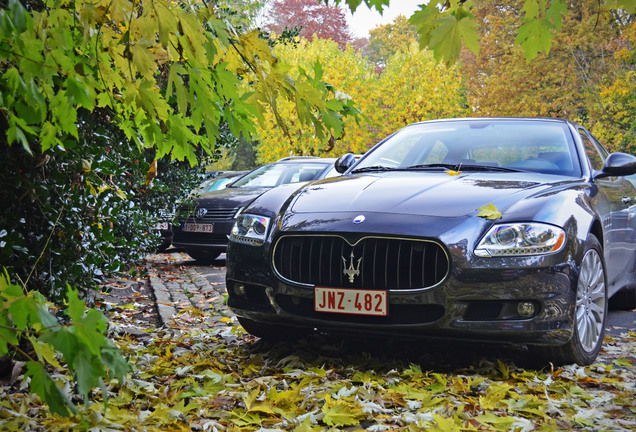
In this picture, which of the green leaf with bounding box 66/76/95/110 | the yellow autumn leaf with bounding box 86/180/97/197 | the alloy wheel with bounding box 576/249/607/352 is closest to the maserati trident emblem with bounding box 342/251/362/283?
the alloy wheel with bounding box 576/249/607/352

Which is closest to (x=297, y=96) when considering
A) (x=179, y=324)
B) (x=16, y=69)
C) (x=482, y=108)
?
(x=16, y=69)

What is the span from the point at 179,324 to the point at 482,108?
30.2 meters

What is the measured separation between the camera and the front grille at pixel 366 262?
14.1 feet

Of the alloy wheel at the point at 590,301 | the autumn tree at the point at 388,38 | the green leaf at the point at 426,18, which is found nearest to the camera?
the green leaf at the point at 426,18

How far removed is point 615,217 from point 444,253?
2.22 m

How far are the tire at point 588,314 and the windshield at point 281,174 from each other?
264 inches

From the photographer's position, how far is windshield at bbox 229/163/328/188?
11.6 m

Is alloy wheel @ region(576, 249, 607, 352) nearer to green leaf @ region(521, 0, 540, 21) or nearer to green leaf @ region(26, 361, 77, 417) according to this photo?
green leaf @ region(521, 0, 540, 21)

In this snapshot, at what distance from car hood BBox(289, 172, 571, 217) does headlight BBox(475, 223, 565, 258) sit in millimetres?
186

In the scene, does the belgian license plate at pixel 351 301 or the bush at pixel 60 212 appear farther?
the bush at pixel 60 212

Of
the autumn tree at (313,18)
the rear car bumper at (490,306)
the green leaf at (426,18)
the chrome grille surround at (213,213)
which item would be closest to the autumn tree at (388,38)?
the autumn tree at (313,18)

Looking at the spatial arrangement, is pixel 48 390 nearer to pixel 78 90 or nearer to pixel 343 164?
pixel 78 90

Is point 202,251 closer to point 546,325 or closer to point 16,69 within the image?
point 546,325

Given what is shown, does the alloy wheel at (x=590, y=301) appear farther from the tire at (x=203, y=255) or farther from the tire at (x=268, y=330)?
the tire at (x=203, y=255)
